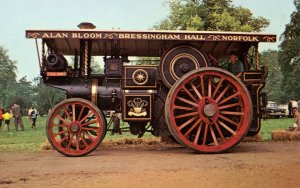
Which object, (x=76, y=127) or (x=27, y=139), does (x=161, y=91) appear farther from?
(x=27, y=139)

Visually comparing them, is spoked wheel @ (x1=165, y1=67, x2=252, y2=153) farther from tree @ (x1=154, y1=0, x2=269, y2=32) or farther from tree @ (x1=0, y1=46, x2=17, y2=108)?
tree @ (x1=0, y1=46, x2=17, y2=108)

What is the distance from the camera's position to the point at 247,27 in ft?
90.6

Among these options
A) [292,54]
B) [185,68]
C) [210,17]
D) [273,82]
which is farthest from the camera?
[273,82]

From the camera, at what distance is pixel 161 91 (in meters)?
8.68

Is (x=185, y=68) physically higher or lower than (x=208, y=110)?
higher

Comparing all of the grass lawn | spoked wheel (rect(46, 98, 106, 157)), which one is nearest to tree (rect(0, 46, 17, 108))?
the grass lawn

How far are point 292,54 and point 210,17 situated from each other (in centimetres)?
1448

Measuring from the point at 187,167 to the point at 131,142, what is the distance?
4966mm

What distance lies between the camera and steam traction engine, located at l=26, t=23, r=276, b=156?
7.93 m

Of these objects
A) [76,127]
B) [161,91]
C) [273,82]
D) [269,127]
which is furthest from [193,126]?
[273,82]

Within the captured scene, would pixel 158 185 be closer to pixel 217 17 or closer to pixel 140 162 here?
pixel 140 162

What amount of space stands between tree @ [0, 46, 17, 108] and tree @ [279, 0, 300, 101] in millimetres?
38591

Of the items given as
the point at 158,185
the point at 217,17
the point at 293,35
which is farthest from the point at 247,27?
the point at 158,185

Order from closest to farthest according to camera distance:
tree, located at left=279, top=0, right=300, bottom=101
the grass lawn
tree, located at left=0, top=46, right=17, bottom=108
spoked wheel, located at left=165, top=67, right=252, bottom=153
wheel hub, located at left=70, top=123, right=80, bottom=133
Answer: spoked wheel, located at left=165, top=67, right=252, bottom=153 < wheel hub, located at left=70, top=123, right=80, bottom=133 < the grass lawn < tree, located at left=279, top=0, right=300, bottom=101 < tree, located at left=0, top=46, right=17, bottom=108
